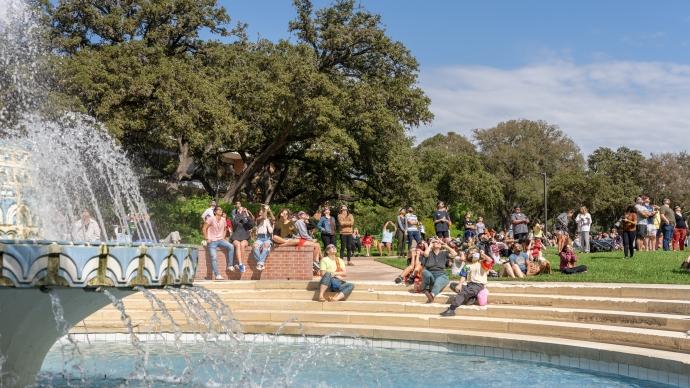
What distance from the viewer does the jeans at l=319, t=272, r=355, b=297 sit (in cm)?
1515

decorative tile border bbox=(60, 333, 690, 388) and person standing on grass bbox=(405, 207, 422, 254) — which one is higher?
person standing on grass bbox=(405, 207, 422, 254)

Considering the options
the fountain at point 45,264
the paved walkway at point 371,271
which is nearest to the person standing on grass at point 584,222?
the paved walkway at point 371,271

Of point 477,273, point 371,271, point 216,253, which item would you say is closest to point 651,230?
point 371,271

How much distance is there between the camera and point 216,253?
17.7m

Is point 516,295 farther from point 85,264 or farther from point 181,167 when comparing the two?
point 181,167

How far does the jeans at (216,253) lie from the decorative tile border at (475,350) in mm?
3507

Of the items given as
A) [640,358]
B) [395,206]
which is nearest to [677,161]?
[395,206]

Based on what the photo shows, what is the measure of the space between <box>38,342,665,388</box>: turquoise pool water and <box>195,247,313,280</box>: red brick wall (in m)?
4.01

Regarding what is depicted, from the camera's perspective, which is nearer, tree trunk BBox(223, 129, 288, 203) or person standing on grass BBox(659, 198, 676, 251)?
person standing on grass BBox(659, 198, 676, 251)

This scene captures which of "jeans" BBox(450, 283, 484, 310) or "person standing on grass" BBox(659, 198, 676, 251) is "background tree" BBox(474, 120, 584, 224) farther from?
"jeans" BBox(450, 283, 484, 310)

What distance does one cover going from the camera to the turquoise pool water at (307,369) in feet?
32.6

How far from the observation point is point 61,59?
2812 cm

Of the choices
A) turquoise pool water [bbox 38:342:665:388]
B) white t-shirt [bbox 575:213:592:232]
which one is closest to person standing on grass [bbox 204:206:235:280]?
turquoise pool water [bbox 38:342:665:388]

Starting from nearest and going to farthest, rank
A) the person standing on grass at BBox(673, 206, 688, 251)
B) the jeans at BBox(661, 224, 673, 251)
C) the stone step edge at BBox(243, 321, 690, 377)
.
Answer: the stone step edge at BBox(243, 321, 690, 377) → the jeans at BBox(661, 224, 673, 251) → the person standing on grass at BBox(673, 206, 688, 251)
